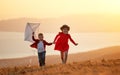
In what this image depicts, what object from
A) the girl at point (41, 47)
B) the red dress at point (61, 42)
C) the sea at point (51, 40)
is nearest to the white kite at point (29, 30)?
the girl at point (41, 47)

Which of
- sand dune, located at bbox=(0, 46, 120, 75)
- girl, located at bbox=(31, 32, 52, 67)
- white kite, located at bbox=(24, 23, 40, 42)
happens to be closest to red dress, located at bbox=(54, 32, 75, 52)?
girl, located at bbox=(31, 32, 52, 67)

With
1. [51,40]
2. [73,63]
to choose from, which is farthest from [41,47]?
[73,63]

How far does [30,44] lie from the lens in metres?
6.59

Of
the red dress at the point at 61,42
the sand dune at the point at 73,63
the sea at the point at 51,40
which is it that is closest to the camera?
the sand dune at the point at 73,63

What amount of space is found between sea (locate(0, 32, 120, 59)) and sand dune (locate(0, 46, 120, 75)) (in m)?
0.11

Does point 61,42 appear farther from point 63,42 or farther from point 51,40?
point 51,40

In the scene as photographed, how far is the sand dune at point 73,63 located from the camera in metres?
5.50

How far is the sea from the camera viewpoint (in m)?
6.53

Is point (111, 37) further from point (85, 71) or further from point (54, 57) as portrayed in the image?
point (85, 71)

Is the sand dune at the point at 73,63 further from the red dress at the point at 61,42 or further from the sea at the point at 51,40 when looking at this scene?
the red dress at the point at 61,42

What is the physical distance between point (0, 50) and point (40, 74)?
1.73m

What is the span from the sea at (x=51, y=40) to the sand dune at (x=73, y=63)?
0.11m

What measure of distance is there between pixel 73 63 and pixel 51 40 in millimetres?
702

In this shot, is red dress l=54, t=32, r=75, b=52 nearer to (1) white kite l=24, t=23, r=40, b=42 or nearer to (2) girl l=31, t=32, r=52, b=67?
(2) girl l=31, t=32, r=52, b=67
